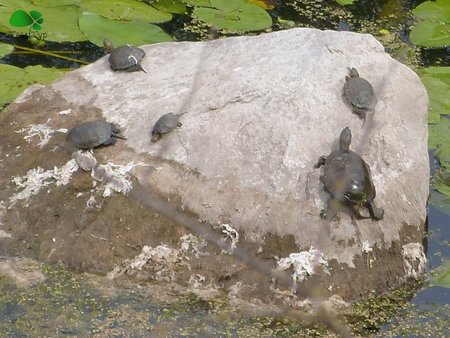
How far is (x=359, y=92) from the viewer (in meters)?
5.00

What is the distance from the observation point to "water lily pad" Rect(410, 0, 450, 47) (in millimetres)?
7555

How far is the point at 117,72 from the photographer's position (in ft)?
18.5

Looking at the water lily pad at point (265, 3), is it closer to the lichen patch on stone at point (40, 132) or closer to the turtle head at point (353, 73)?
the turtle head at point (353, 73)

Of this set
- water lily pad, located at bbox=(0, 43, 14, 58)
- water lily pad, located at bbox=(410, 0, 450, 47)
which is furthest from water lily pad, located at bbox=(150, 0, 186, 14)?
water lily pad, located at bbox=(410, 0, 450, 47)

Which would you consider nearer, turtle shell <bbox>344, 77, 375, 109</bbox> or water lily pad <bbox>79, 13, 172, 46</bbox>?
turtle shell <bbox>344, 77, 375, 109</bbox>

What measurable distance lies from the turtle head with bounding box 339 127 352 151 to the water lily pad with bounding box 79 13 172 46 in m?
2.45

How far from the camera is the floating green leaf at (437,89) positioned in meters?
6.48

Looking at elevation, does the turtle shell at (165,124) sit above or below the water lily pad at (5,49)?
above

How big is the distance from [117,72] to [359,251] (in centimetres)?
187

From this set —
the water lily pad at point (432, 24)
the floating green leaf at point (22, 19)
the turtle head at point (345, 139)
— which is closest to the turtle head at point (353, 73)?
the turtle head at point (345, 139)

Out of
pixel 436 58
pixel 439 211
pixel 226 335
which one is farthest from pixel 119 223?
pixel 436 58

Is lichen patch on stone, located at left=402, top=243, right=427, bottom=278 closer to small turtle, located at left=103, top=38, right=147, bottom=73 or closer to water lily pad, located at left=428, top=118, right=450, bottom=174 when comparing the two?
water lily pad, located at left=428, top=118, right=450, bottom=174

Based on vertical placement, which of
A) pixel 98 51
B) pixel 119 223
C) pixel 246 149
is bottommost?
pixel 98 51

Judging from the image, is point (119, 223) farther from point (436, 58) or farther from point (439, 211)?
point (436, 58)
